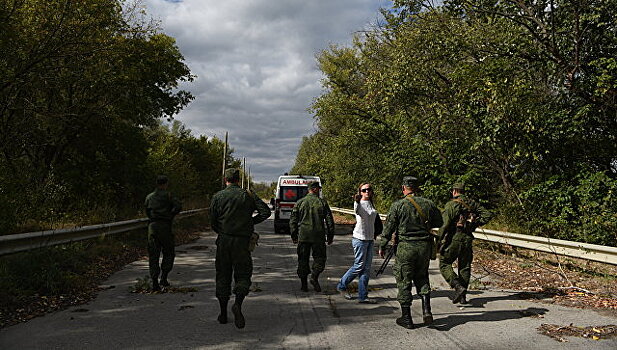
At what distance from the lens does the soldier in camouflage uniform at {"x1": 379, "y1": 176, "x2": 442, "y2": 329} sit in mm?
5324

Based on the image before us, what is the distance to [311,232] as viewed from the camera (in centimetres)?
729

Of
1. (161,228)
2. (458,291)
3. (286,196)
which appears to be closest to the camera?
(458,291)

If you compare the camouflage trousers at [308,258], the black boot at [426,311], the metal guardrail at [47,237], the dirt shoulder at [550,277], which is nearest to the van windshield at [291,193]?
the metal guardrail at [47,237]

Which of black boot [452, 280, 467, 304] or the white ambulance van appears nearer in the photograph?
black boot [452, 280, 467, 304]

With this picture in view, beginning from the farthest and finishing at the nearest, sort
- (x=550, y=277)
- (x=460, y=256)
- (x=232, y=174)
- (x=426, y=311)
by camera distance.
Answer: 1. (x=550, y=277)
2. (x=460, y=256)
3. (x=232, y=174)
4. (x=426, y=311)

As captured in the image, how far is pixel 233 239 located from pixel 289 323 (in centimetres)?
127

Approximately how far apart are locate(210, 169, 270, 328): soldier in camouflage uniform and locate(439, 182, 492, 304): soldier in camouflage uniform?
2951 millimetres

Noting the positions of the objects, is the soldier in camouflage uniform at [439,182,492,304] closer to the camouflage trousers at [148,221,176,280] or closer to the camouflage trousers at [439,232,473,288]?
the camouflage trousers at [439,232,473,288]

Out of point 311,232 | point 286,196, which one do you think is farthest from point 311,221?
point 286,196

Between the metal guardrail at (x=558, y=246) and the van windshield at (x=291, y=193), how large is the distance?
845 cm

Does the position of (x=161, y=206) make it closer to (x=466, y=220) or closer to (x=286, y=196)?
(x=466, y=220)

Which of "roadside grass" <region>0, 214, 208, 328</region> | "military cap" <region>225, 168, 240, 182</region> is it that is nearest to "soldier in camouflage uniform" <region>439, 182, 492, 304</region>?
"military cap" <region>225, 168, 240, 182</region>

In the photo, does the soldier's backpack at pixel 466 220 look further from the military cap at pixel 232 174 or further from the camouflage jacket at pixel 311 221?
the military cap at pixel 232 174

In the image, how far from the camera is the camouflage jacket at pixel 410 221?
5484 mm
